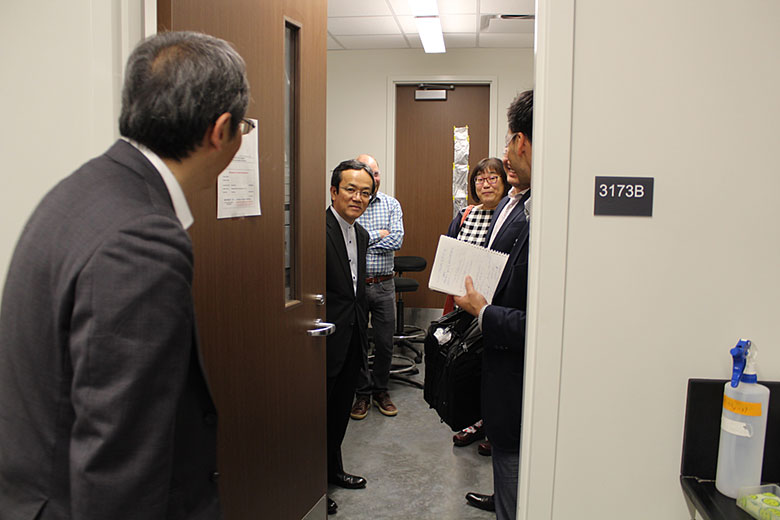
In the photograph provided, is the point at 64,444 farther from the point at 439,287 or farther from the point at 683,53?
the point at 683,53

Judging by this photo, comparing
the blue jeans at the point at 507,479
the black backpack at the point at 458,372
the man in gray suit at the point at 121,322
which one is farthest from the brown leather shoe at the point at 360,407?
the man in gray suit at the point at 121,322

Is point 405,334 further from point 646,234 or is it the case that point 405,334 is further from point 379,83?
point 646,234

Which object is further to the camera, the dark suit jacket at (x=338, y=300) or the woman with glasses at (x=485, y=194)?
the woman with glasses at (x=485, y=194)

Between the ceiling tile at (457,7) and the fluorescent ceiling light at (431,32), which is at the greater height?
the ceiling tile at (457,7)

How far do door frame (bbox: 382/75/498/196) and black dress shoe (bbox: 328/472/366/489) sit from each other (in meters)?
3.18

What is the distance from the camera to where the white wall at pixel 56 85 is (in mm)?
1143

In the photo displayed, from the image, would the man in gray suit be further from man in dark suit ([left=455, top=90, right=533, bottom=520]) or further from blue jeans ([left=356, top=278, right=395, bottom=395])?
blue jeans ([left=356, top=278, right=395, bottom=395])

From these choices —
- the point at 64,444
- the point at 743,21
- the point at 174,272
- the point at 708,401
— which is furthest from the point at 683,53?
the point at 64,444

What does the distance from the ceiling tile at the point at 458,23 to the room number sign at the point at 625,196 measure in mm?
3373

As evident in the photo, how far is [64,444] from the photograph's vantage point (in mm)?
778

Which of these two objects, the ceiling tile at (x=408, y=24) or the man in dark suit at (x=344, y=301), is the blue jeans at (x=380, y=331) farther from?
the ceiling tile at (x=408, y=24)

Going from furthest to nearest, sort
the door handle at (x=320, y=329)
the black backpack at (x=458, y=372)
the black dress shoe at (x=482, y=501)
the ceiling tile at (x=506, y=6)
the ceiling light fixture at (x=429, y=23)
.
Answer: the ceiling tile at (x=506, y=6) < the ceiling light fixture at (x=429, y=23) < the black dress shoe at (x=482, y=501) < the door handle at (x=320, y=329) < the black backpack at (x=458, y=372)

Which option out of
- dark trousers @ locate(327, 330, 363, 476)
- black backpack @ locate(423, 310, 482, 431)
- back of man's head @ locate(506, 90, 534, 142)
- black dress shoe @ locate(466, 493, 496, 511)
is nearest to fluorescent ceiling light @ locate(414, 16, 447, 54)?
dark trousers @ locate(327, 330, 363, 476)

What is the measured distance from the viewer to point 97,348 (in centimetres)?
71
